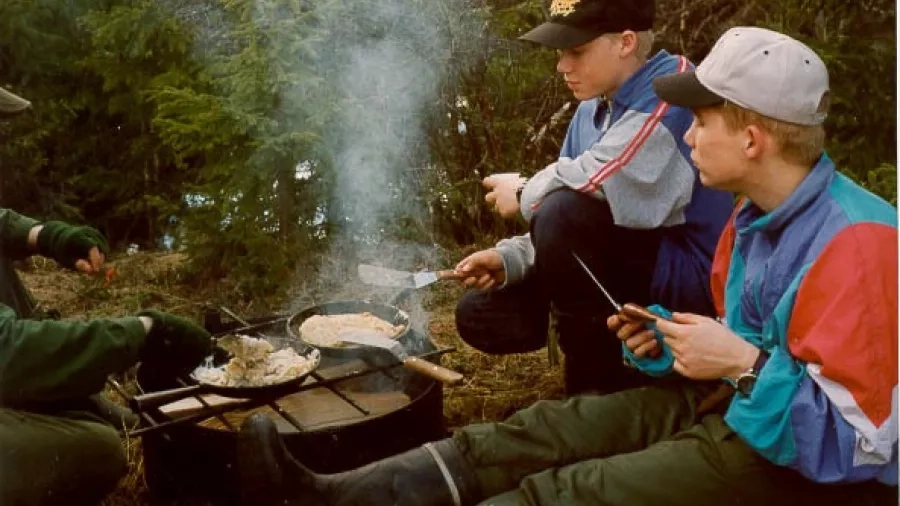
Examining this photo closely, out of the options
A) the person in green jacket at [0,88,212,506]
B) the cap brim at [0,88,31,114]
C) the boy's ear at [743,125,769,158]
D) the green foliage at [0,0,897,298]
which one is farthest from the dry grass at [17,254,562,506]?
the boy's ear at [743,125,769,158]

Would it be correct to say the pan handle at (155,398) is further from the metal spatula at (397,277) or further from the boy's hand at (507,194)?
the boy's hand at (507,194)

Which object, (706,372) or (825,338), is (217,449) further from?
(825,338)

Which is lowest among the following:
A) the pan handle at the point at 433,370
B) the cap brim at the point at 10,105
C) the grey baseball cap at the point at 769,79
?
the pan handle at the point at 433,370

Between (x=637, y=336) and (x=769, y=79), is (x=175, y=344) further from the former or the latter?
(x=769, y=79)

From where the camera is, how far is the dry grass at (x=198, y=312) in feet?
13.6

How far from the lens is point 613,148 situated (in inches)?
126

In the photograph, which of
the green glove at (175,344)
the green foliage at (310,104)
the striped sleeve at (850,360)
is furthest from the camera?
the green foliage at (310,104)

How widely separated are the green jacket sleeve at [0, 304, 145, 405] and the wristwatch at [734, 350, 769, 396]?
197cm

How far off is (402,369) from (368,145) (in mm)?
2260

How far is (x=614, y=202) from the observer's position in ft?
10.5

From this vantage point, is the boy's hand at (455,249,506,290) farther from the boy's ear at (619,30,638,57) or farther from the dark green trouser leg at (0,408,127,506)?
the dark green trouser leg at (0,408,127,506)

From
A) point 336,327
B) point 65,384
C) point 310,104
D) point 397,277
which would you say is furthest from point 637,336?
point 310,104

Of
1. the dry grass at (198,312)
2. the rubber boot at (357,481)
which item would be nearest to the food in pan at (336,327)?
the dry grass at (198,312)

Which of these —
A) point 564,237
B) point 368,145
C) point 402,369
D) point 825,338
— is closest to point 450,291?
point 368,145
